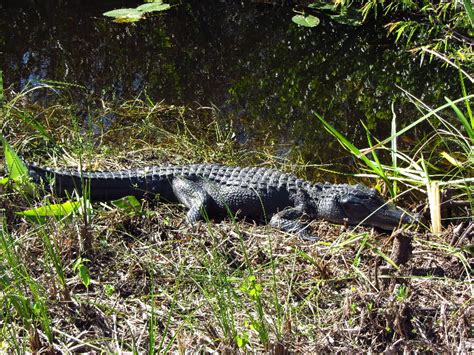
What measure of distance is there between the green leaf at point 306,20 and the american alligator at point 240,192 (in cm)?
423

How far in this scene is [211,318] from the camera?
9.54 ft

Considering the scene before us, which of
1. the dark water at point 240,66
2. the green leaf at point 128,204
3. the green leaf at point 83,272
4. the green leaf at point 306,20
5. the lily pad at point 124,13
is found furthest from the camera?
the lily pad at point 124,13

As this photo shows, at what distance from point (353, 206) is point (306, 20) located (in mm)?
4734

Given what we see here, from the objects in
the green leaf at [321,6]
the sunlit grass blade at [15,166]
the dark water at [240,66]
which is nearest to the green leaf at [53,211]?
the sunlit grass blade at [15,166]

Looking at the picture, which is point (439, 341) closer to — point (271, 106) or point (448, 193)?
point (448, 193)

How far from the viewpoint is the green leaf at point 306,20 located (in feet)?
27.5

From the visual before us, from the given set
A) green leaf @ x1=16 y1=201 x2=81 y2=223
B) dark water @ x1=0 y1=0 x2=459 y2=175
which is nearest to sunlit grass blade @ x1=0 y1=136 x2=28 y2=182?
green leaf @ x1=16 y1=201 x2=81 y2=223

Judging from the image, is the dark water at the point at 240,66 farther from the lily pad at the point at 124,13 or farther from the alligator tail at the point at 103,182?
the alligator tail at the point at 103,182

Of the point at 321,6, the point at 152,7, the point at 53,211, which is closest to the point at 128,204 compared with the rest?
the point at 53,211

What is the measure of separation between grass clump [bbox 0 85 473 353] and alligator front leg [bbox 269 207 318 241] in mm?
98

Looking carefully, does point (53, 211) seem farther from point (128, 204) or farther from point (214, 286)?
point (214, 286)

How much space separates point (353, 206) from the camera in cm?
426

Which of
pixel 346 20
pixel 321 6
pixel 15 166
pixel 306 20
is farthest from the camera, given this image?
pixel 321 6

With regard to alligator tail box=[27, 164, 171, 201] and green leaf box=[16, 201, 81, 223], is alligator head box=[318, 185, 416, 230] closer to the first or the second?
alligator tail box=[27, 164, 171, 201]
